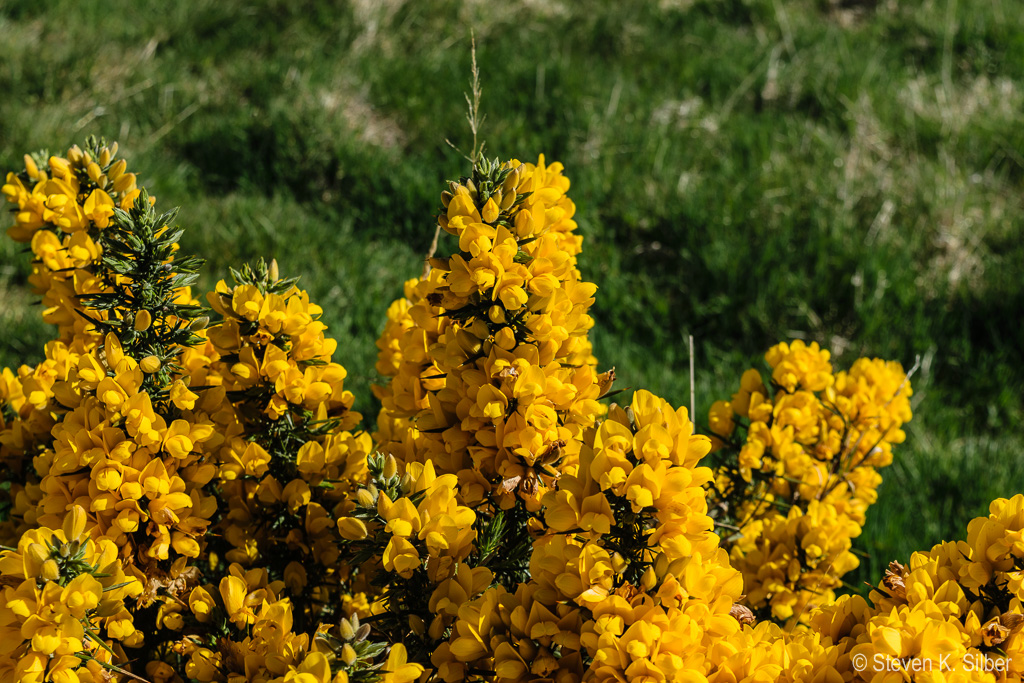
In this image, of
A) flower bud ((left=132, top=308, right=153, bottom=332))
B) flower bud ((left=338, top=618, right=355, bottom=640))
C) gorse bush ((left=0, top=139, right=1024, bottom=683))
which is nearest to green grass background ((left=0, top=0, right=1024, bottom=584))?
gorse bush ((left=0, top=139, right=1024, bottom=683))

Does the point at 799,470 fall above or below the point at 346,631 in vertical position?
below

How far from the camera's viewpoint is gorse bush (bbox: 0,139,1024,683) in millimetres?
1057

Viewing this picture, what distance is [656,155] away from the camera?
4.04 meters

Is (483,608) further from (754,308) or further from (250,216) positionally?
(250,216)

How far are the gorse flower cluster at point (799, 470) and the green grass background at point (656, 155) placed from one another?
2.10 ft

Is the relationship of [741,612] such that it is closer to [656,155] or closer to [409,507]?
[409,507]

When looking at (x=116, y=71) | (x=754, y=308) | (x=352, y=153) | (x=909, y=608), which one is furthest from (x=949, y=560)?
(x=116, y=71)

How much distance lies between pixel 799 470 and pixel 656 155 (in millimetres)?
2483

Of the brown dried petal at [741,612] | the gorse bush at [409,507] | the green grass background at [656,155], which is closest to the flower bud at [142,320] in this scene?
the gorse bush at [409,507]

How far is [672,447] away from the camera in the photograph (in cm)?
107

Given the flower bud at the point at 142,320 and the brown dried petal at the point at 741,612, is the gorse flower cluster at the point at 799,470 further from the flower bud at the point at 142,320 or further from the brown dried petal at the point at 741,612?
the flower bud at the point at 142,320

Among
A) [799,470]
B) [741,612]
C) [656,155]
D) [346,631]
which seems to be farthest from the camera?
[656,155]

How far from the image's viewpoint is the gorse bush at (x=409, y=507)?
106 centimetres

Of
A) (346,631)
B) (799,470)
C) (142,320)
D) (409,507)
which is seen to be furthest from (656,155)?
(346,631)
